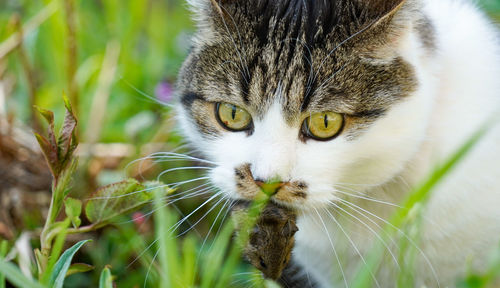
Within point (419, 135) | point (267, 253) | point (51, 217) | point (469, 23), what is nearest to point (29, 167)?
point (51, 217)

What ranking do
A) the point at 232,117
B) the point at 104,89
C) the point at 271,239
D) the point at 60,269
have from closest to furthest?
1. the point at 60,269
2. the point at 271,239
3. the point at 232,117
4. the point at 104,89

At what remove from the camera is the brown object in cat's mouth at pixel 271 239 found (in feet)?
3.70

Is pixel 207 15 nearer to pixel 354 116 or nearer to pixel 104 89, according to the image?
pixel 354 116

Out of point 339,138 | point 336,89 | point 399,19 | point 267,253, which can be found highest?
point 399,19

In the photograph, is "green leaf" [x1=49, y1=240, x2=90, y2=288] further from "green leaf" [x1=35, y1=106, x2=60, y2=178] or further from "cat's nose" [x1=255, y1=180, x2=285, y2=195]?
"cat's nose" [x1=255, y1=180, x2=285, y2=195]

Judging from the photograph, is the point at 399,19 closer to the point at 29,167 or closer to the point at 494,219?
the point at 494,219

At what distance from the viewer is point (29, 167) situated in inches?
74.7

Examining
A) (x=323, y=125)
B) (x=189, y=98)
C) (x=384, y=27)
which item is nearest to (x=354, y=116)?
(x=323, y=125)

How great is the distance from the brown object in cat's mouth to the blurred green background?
42 centimetres

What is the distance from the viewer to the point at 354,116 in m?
1.21

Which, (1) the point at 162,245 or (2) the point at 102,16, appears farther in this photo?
(2) the point at 102,16

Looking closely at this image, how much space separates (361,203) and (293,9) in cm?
47

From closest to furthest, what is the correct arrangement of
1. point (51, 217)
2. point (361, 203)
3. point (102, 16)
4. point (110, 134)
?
1. point (51, 217)
2. point (361, 203)
3. point (110, 134)
4. point (102, 16)

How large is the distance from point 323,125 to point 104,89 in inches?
44.8
